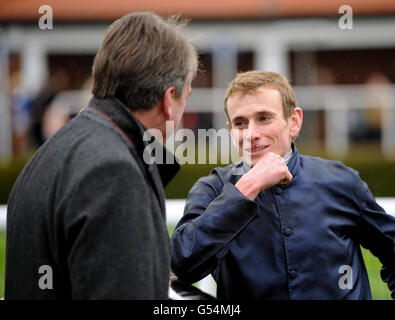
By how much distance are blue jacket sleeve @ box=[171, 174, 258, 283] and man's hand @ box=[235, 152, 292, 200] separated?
5 centimetres

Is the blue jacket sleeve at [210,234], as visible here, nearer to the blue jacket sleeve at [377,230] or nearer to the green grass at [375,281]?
the blue jacket sleeve at [377,230]

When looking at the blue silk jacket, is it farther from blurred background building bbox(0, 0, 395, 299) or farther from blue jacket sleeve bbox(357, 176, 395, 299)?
blurred background building bbox(0, 0, 395, 299)

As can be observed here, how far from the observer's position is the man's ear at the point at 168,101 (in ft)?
5.96

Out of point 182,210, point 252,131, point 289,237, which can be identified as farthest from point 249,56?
point 289,237

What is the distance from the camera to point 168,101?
6.03 ft

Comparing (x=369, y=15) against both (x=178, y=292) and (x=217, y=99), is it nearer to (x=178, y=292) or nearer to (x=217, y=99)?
(x=217, y=99)

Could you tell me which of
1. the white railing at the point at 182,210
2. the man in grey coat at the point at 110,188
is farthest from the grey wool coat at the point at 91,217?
the white railing at the point at 182,210

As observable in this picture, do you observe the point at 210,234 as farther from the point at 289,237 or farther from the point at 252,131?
the point at 252,131

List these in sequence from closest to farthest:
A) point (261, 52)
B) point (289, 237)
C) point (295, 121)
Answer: point (289, 237)
point (295, 121)
point (261, 52)

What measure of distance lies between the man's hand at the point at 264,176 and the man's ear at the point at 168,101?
1.41ft

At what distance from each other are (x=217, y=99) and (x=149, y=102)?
1187 centimetres

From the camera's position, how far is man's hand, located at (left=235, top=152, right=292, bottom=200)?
2115mm

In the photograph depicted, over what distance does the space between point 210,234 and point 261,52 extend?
15283 mm

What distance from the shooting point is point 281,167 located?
2.18m
